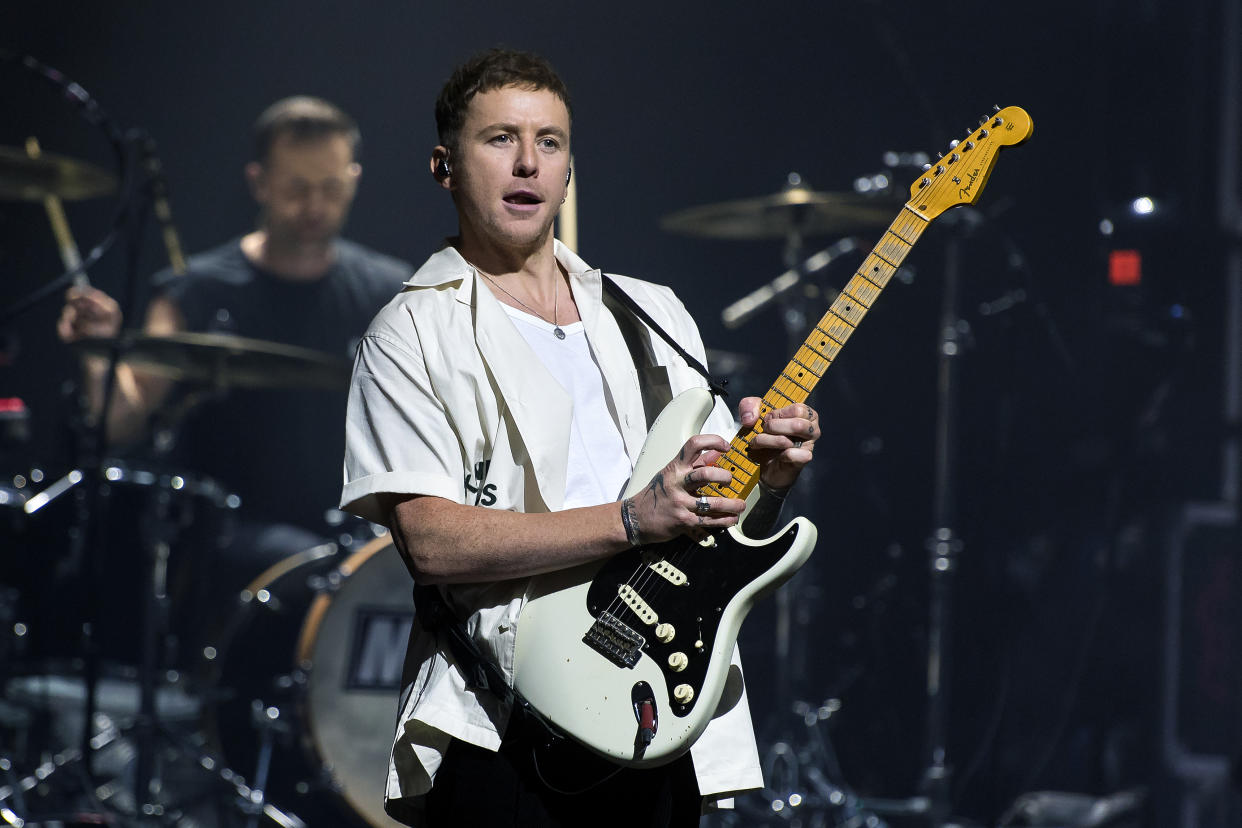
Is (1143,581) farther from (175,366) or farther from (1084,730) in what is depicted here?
(175,366)

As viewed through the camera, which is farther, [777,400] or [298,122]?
[298,122]

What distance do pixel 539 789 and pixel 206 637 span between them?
9.14 feet

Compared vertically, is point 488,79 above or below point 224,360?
above

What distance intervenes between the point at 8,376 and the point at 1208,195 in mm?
4224

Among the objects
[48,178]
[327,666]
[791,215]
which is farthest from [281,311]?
[791,215]

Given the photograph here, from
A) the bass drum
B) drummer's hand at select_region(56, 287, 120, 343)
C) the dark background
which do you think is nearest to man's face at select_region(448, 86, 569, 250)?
the bass drum

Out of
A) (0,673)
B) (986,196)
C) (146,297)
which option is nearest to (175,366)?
(146,297)

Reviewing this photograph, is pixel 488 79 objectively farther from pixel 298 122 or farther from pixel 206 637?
pixel 298 122

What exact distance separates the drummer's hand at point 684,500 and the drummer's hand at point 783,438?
0.09 m

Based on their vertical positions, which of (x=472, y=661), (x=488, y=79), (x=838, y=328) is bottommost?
(x=472, y=661)

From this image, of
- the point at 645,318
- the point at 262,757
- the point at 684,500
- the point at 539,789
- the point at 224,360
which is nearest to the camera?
the point at 684,500

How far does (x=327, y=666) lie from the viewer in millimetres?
3625

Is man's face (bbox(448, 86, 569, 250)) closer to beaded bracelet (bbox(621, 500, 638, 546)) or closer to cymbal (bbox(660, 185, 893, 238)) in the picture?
beaded bracelet (bbox(621, 500, 638, 546))

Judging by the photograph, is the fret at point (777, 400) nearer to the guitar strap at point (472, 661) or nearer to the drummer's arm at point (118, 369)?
the guitar strap at point (472, 661)
